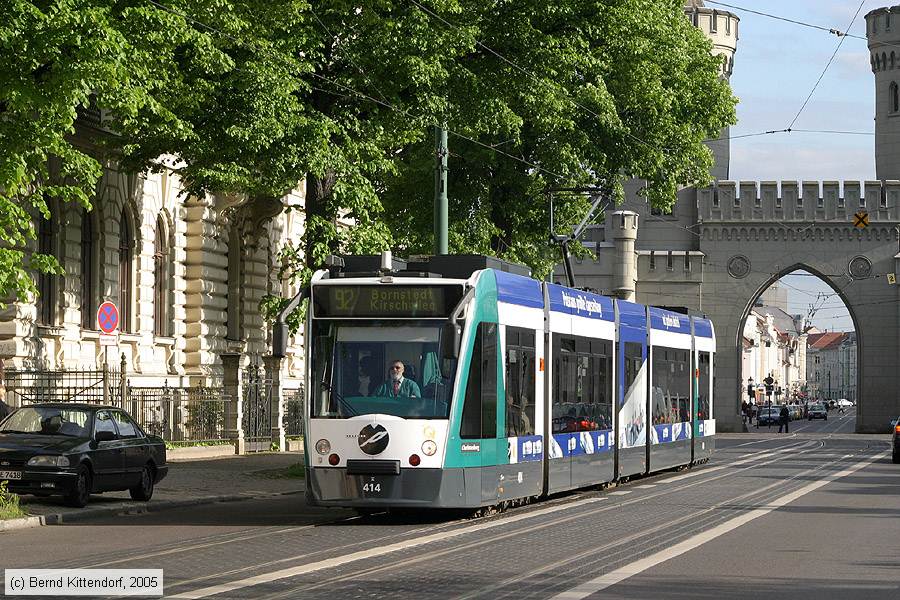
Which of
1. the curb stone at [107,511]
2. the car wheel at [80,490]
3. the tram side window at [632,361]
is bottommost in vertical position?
the curb stone at [107,511]

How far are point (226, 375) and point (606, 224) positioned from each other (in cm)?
4137

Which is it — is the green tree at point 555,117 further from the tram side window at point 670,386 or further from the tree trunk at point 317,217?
the tram side window at point 670,386

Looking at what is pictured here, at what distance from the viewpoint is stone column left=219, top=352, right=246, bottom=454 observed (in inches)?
1416

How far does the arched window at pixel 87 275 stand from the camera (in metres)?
32.9

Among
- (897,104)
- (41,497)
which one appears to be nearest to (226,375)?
(41,497)

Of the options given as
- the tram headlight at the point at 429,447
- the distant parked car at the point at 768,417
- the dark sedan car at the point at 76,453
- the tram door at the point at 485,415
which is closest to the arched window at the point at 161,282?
the dark sedan car at the point at 76,453

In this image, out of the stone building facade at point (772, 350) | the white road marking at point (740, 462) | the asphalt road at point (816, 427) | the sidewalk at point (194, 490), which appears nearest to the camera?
the sidewalk at point (194, 490)

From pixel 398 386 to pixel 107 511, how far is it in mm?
4650

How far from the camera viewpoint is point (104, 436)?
21.0m

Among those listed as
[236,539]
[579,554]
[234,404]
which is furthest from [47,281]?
[579,554]

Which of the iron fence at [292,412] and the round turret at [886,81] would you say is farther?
the round turret at [886,81]

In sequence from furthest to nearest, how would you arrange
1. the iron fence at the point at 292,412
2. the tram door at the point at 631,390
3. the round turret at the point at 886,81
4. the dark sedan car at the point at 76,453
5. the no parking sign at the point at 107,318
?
the round turret at the point at 886,81, the iron fence at the point at 292,412, the tram door at the point at 631,390, the no parking sign at the point at 107,318, the dark sedan car at the point at 76,453

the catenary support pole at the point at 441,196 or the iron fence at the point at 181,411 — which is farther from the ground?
the catenary support pole at the point at 441,196

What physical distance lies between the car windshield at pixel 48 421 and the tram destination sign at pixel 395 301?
4787 millimetres
